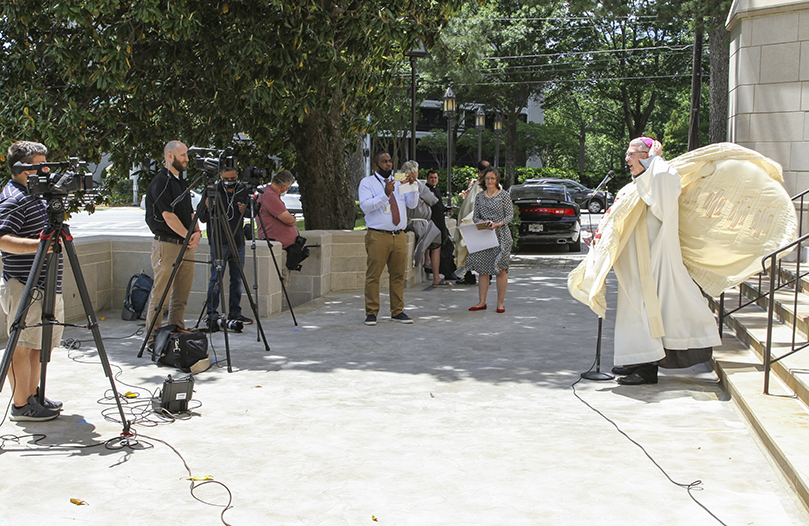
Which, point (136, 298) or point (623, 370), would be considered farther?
point (136, 298)

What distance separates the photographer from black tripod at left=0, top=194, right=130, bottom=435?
195 inches

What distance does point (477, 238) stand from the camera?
1040cm

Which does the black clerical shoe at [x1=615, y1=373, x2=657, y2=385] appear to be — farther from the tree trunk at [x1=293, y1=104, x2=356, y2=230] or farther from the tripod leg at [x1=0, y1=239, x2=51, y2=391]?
the tree trunk at [x1=293, y1=104, x2=356, y2=230]

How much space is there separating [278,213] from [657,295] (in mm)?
5350

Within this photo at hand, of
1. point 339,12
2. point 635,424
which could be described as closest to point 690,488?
point 635,424

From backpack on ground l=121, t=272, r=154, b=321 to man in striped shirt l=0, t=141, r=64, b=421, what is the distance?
4.20m

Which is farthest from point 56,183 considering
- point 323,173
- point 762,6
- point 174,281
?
point 762,6

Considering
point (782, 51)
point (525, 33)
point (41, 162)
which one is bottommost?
point (41, 162)

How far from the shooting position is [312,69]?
34.0ft

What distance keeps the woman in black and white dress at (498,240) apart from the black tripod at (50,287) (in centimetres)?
596

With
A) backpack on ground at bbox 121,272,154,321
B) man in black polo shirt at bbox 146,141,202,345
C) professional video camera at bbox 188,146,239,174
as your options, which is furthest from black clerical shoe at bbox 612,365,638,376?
backpack on ground at bbox 121,272,154,321

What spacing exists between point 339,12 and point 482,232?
139 inches

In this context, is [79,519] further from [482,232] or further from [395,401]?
[482,232]

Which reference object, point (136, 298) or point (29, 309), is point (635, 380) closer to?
point (29, 309)
